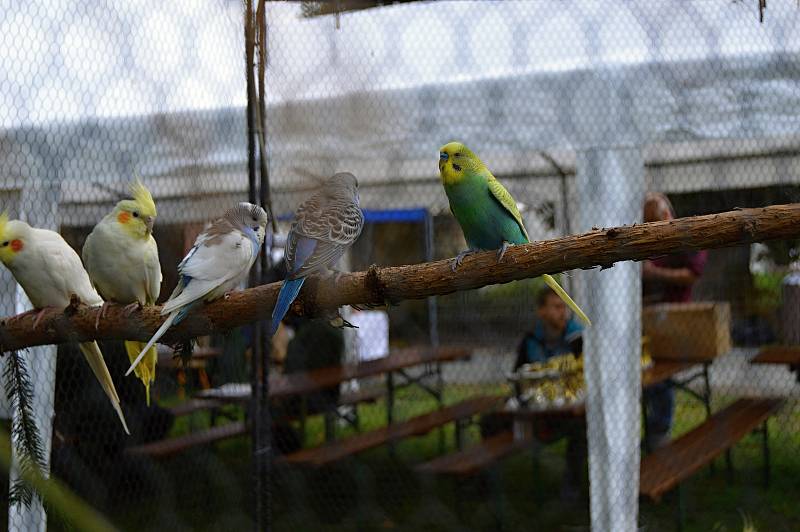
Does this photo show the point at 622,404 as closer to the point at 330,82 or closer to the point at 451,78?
the point at 451,78

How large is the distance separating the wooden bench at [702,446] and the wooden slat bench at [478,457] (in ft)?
1.22

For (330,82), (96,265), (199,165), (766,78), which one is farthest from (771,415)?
(96,265)

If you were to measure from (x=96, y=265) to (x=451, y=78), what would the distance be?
3.42ft

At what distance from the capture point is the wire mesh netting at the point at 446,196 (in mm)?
1547

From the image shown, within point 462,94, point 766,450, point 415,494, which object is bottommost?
point 415,494

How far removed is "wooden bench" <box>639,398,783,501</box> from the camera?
1.88 metres

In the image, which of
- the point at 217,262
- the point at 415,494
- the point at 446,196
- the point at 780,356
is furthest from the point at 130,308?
the point at 780,356

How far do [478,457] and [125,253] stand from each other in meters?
1.34

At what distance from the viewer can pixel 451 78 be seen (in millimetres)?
1903

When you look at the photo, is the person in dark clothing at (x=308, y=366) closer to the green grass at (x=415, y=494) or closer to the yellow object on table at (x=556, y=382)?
the green grass at (x=415, y=494)

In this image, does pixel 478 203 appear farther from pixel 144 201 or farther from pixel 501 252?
pixel 144 201

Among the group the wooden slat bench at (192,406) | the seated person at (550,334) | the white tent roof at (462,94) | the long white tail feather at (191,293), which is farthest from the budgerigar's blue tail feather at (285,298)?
the seated person at (550,334)

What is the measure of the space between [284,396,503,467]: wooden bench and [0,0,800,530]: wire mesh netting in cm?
2

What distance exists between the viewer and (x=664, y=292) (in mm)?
2324
